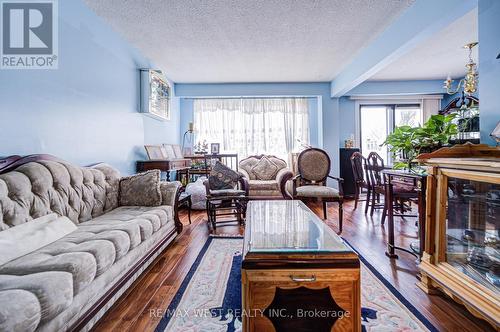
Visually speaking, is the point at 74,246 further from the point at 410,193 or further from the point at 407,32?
the point at 407,32

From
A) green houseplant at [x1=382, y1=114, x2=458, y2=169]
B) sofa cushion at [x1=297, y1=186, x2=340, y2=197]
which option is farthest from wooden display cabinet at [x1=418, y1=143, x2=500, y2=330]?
sofa cushion at [x1=297, y1=186, x2=340, y2=197]

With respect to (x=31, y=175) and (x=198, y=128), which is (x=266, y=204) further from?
(x=198, y=128)

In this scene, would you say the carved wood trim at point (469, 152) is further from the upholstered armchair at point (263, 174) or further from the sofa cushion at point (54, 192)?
the sofa cushion at point (54, 192)

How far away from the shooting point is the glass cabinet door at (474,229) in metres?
1.42

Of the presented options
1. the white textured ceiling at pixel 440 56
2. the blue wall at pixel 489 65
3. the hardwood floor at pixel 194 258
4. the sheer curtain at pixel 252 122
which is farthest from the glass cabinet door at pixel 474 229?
the sheer curtain at pixel 252 122

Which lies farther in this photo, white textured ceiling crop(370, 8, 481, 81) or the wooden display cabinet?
white textured ceiling crop(370, 8, 481, 81)

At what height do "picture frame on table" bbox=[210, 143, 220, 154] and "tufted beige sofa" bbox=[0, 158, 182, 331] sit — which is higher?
"picture frame on table" bbox=[210, 143, 220, 154]

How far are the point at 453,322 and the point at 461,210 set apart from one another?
0.68 meters

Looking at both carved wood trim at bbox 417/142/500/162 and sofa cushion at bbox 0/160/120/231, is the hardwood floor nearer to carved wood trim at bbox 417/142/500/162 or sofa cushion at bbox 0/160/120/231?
sofa cushion at bbox 0/160/120/231

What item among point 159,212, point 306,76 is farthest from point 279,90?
point 159,212

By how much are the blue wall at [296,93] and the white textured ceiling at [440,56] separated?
3.59 ft

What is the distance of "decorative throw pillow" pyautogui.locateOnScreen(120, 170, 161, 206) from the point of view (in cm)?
257

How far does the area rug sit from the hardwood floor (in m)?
0.07

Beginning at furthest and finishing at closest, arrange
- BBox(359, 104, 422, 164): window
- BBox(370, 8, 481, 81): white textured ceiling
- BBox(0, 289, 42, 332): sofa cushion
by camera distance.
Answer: BBox(359, 104, 422, 164): window
BBox(370, 8, 481, 81): white textured ceiling
BBox(0, 289, 42, 332): sofa cushion
